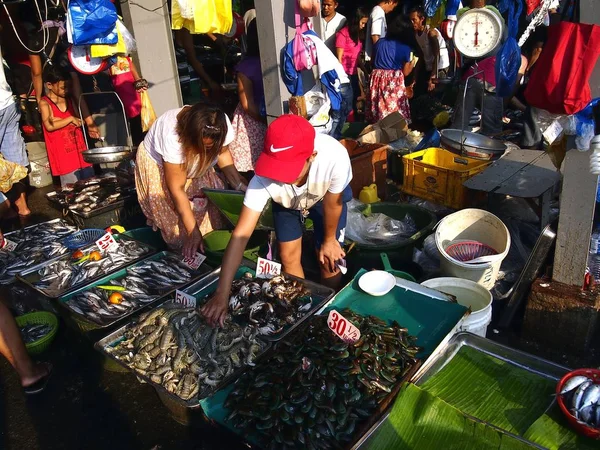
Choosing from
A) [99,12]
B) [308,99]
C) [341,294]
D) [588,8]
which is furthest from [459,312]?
[99,12]

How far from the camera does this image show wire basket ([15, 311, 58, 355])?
391 cm

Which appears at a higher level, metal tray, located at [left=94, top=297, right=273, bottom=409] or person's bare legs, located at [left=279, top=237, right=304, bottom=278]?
person's bare legs, located at [left=279, top=237, right=304, bottom=278]

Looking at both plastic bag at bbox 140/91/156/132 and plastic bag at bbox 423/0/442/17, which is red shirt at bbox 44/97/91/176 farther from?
plastic bag at bbox 423/0/442/17

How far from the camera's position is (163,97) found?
693 cm

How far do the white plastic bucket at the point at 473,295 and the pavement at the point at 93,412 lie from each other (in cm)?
52

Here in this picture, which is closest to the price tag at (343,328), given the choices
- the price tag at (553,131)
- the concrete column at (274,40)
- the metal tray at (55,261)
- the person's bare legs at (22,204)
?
the price tag at (553,131)

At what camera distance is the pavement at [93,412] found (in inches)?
125

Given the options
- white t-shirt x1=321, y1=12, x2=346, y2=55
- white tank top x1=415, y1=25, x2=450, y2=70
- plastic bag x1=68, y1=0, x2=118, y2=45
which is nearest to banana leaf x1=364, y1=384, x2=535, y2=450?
plastic bag x1=68, y1=0, x2=118, y2=45

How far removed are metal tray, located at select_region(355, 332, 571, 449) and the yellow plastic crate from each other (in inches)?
94.5

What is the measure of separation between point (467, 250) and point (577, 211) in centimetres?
101

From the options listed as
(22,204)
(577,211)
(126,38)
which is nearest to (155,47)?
(126,38)

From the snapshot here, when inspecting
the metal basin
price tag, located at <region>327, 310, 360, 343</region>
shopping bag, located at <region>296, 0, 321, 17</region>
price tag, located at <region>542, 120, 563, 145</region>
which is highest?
shopping bag, located at <region>296, 0, 321, 17</region>

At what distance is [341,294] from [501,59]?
3872 millimetres

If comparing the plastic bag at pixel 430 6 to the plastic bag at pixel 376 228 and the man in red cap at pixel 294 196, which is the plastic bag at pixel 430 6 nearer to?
the plastic bag at pixel 376 228
